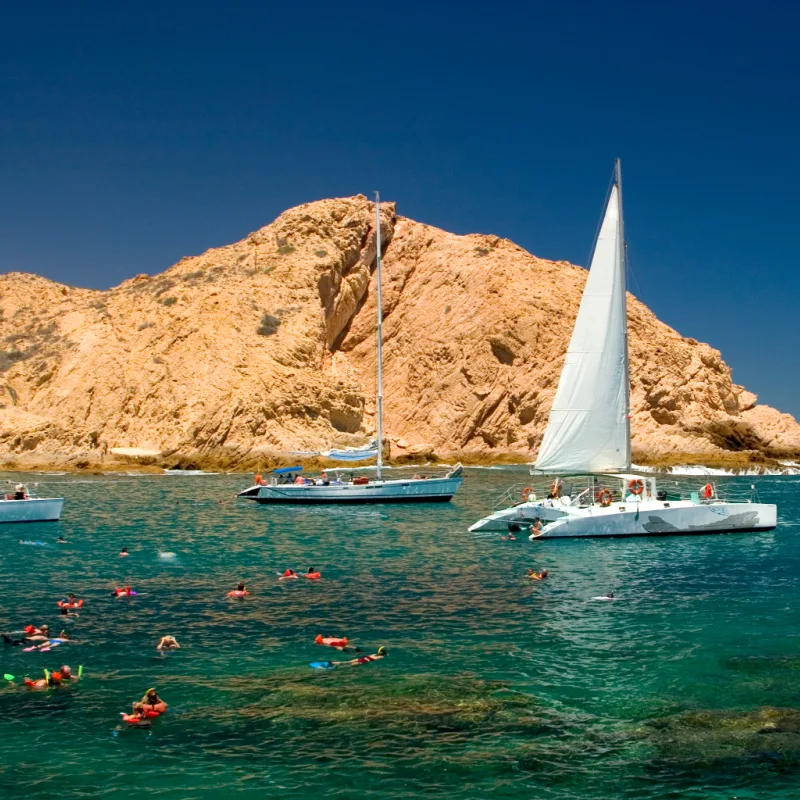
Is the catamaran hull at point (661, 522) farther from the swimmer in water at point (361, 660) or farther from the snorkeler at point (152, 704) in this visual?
the snorkeler at point (152, 704)

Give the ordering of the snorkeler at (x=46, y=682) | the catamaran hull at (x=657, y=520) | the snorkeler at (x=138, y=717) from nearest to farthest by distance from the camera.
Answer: the snorkeler at (x=138, y=717)
the snorkeler at (x=46, y=682)
the catamaran hull at (x=657, y=520)

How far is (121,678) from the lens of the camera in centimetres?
1758

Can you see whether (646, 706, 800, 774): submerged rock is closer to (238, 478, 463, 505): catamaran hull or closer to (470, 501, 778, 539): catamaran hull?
(470, 501, 778, 539): catamaran hull

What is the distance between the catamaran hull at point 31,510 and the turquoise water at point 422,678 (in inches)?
489

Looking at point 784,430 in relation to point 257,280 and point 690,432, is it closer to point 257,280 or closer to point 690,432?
point 690,432

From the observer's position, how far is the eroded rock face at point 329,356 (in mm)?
94250

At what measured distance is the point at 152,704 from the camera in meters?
15.5

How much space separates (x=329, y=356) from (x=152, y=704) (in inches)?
4097

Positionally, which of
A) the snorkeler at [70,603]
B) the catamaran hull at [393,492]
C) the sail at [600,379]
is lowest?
the snorkeler at [70,603]

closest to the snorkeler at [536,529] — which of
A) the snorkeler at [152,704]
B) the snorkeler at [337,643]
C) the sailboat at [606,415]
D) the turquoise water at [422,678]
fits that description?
the sailboat at [606,415]

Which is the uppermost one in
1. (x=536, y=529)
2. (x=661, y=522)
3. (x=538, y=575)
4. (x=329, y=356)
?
(x=329, y=356)

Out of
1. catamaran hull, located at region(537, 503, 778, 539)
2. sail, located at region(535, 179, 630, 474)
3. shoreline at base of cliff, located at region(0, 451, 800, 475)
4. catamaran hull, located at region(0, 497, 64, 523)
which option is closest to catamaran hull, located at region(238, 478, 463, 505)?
catamaran hull, located at region(0, 497, 64, 523)

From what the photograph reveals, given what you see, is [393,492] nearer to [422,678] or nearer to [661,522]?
[661,522]

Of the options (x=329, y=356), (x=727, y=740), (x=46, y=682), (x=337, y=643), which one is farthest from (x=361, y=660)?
(x=329, y=356)
